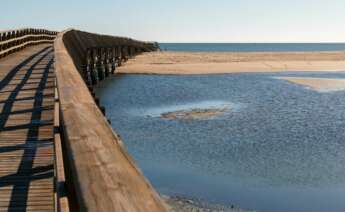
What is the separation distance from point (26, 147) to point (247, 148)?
919 cm

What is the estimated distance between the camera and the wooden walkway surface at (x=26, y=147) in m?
5.54

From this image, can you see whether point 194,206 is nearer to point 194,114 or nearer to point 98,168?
point 98,168

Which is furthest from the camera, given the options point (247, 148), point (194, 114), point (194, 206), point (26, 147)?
point (194, 114)

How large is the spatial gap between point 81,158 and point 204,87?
34.3 m

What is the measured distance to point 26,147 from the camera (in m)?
7.46

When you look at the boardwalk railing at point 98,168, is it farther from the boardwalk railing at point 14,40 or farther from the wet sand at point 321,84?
the wet sand at point 321,84

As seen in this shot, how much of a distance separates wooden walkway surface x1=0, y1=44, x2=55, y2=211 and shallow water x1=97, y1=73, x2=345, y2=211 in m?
3.24

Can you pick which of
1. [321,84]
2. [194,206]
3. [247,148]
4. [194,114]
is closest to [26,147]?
[194,206]

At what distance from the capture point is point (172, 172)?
42.4ft

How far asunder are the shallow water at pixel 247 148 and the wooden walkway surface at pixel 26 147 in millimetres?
3245

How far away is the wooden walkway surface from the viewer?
5535 mm

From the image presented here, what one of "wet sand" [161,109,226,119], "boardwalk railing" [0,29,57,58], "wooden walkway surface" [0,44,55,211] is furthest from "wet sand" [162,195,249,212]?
"boardwalk railing" [0,29,57,58]

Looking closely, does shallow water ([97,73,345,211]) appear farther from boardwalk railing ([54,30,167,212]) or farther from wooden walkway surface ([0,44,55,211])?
boardwalk railing ([54,30,167,212])

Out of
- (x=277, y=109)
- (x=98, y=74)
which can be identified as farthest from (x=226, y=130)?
(x=98, y=74)
